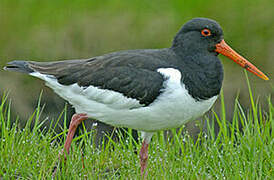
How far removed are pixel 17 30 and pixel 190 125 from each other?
3.10 metres

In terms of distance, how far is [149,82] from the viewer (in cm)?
514

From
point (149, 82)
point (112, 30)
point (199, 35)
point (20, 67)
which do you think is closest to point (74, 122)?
point (20, 67)

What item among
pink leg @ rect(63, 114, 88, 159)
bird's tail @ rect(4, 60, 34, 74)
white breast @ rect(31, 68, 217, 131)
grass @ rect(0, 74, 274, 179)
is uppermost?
bird's tail @ rect(4, 60, 34, 74)

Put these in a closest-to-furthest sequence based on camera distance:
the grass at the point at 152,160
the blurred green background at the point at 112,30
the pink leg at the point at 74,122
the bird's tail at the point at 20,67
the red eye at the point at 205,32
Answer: the grass at the point at 152,160 → the red eye at the point at 205,32 → the pink leg at the point at 74,122 → the bird's tail at the point at 20,67 → the blurred green background at the point at 112,30

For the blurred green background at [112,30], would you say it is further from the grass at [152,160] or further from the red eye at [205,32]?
the red eye at [205,32]

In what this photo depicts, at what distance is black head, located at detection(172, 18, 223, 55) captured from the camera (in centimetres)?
538

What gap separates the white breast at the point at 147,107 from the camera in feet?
16.6

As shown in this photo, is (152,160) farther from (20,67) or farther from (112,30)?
(112,30)

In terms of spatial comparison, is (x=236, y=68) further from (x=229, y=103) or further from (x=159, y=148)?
(x=159, y=148)

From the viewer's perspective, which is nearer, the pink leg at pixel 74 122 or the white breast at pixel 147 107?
the white breast at pixel 147 107

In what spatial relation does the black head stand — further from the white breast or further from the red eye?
the white breast

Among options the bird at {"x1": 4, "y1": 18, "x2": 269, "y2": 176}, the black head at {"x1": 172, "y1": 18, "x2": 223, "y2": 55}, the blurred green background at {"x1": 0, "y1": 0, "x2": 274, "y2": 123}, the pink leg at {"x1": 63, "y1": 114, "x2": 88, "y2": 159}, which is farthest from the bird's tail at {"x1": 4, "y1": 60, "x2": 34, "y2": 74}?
the blurred green background at {"x1": 0, "y1": 0, "x2": 274, "y2": 123}

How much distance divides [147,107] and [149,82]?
0.73ft

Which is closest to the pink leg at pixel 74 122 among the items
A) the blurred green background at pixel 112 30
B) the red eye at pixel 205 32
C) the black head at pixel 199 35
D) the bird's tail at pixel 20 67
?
the bird's tail at pixel 20 67
